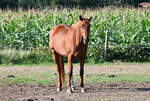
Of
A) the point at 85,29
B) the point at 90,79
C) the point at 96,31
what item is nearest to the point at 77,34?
the point at 85,29

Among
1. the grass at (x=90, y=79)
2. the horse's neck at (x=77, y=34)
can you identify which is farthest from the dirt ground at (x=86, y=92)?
the horse's neck at (x=77, y=34)

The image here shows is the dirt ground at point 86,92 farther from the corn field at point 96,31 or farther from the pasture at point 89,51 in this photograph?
the corn field at point 96,31

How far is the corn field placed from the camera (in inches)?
729

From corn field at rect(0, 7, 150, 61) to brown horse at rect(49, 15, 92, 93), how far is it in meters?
7.19

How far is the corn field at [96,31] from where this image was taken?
18516 millimetres

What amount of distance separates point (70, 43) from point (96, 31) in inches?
349

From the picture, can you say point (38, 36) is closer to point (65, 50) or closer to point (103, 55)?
point (103, 55)

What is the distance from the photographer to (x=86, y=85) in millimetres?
11344

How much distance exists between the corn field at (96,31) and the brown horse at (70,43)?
7.19 meters

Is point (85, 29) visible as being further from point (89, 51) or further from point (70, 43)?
point (89, 51)

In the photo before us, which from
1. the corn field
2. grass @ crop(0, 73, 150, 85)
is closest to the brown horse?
grass @ crop(0, 73, 150, 85)

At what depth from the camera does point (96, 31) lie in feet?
61.7

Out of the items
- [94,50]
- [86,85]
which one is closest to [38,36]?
[94,50]

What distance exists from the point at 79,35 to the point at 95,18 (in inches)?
403
